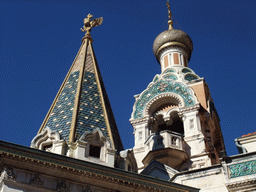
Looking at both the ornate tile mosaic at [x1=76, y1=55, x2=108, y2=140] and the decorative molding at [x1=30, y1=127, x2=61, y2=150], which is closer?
the decorative molding at [x1=30, y1=127, x2=61, y2=150]

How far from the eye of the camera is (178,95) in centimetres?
2431

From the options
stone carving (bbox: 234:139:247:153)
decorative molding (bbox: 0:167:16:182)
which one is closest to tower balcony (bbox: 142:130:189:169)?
stone carving (bbox: 234:139:247:153)

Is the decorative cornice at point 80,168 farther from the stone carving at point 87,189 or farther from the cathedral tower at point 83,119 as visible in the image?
the cathedral tower at point 83,119

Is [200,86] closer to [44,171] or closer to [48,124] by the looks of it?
[48,124]

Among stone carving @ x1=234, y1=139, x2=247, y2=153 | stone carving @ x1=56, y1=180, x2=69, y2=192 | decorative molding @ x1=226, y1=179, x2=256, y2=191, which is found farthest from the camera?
stone carving @ x1=234, y1=139, x2=247, y2=153

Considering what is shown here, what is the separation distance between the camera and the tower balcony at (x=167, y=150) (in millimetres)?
20594

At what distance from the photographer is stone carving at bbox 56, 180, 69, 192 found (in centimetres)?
1128

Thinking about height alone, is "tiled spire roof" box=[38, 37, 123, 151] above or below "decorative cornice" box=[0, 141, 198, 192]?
above

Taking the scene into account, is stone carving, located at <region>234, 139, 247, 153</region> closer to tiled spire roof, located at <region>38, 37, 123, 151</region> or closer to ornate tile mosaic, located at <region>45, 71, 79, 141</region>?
tiled spire roof, located at <region>38, 37, 123, 151</region>

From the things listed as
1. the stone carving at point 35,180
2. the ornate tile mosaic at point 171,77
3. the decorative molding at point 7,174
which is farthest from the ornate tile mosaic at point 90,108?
the ornate tile mosaic at point 171,77

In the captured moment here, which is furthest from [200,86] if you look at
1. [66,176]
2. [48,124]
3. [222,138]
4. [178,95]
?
[66,176]

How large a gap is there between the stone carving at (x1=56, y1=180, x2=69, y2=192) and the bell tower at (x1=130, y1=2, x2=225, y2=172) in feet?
31.2

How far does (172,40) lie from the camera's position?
1152 inches

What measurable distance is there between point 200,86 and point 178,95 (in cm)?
156
